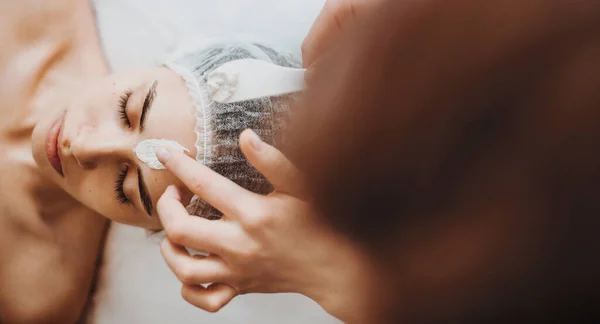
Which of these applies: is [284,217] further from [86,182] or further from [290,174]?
[86,182]

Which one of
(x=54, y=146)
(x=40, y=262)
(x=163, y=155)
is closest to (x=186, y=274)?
(x=163, y=155)

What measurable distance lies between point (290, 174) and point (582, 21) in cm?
28

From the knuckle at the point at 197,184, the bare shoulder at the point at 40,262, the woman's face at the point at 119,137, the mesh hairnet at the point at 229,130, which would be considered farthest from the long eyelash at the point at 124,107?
the bare shoulder at the point at 40,262

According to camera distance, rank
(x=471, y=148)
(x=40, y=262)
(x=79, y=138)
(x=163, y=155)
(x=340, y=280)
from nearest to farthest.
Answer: (x=471, y=148)
(x=340, y=280)
(x=163, y=155)
(x=79, y=138)
(x=40, y=262)

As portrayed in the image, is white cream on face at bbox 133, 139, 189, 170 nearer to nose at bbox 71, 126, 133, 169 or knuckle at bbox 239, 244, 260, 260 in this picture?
nose at bbox 71, 126, 133, 169

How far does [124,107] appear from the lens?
0.70 m

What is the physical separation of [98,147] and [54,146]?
5.1 inches

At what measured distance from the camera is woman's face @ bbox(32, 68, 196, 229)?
0.66m

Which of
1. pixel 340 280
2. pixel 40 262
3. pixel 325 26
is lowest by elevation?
pixel 40 262

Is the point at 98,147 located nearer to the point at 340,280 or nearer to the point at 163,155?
the point at 163,155

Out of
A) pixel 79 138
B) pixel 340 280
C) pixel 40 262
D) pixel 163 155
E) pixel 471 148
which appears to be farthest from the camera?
pixel 40 262

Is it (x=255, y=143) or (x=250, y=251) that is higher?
(x=255, y=143)

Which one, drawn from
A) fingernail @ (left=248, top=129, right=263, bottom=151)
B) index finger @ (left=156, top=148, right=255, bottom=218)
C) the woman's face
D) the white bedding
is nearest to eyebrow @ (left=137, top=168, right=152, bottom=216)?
the woman's face

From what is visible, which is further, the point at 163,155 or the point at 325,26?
the point at 325,26
